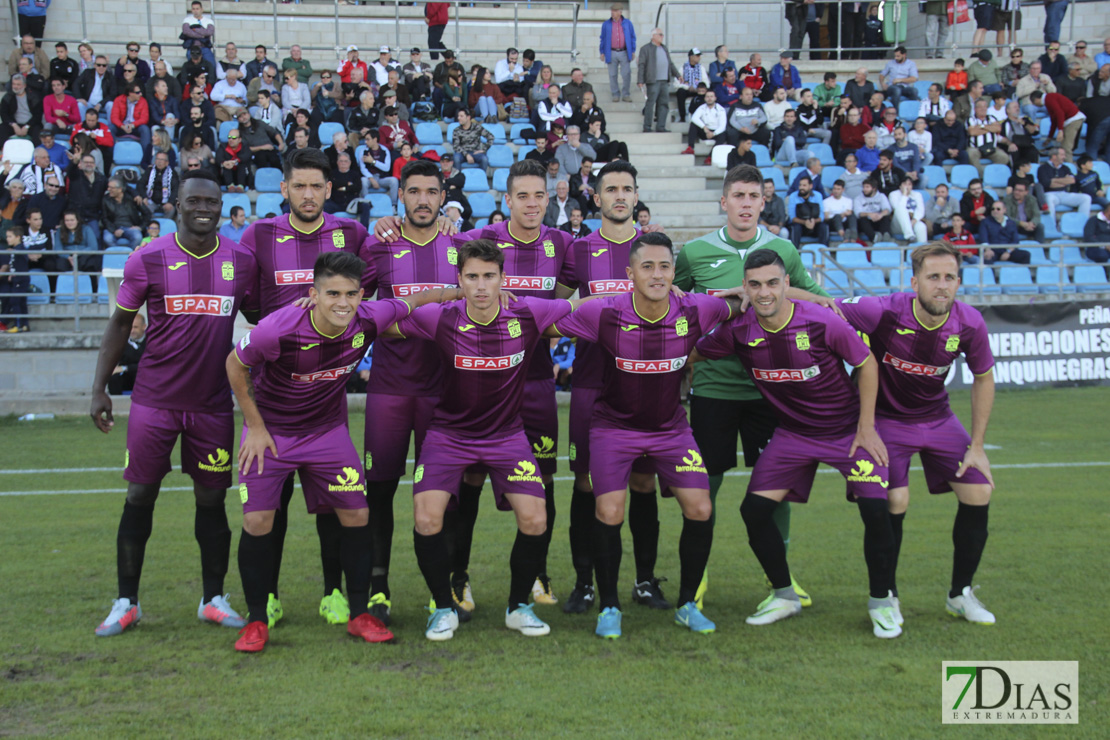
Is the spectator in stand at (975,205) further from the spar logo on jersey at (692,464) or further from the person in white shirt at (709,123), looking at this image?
the spar logo on jersey at (692,464)

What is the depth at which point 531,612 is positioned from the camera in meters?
5.31

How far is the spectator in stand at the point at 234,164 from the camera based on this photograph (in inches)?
661

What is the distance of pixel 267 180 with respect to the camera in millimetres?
17266

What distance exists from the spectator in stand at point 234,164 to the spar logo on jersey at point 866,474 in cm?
1392

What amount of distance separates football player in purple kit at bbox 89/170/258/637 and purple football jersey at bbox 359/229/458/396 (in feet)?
2.65

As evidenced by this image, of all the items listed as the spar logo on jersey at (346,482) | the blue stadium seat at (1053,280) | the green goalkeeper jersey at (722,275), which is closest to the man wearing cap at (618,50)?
the blue stadium seat at (1053,280)

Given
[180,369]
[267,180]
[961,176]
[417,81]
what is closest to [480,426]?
[180,369]

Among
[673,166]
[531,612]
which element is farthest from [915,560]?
[673,166]

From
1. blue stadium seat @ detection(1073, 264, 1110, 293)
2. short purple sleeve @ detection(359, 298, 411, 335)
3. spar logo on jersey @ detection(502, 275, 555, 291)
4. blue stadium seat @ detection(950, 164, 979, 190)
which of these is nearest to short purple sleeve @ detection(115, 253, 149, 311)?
short purple sleeve @ detection(359, 298, 411, 335)

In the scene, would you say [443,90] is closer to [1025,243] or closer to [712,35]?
[712,35]

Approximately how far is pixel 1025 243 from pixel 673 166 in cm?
650

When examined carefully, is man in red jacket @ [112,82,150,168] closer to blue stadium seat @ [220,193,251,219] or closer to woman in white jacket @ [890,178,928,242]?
blue stadium seat @ [220,193,251,219]

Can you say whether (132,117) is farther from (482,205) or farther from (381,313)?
(381,313)

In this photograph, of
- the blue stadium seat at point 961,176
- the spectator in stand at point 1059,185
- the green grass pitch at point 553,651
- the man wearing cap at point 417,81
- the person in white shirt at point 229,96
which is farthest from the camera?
the blue stadium seat at point 961,176
